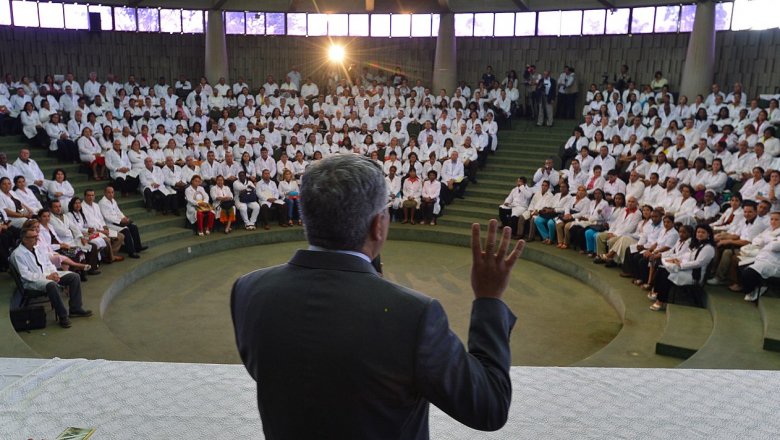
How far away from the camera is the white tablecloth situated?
2723mm

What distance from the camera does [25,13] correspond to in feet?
55.5

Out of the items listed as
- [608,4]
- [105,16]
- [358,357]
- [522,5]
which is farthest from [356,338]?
[105,16]

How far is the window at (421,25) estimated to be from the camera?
65.4 ft

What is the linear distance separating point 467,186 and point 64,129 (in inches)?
341

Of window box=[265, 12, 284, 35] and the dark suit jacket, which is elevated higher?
window box=[265, 12, 284, 35]

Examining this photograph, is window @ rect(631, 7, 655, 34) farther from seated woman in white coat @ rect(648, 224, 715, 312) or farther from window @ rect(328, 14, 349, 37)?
seated woman in white coat @ rect(648, 224, 715, 312)

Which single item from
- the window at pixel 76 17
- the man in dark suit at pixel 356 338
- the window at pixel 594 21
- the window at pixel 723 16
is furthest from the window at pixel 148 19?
the man in dark suit at pixel 356 338

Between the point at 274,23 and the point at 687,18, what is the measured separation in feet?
40.9

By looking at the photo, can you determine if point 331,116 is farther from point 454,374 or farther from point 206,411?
point 454,374

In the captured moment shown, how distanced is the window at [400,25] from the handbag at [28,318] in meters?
15.9

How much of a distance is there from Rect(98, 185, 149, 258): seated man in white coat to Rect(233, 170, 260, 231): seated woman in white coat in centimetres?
240

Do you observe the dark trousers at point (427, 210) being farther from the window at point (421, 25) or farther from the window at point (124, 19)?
the window at point (124, 19)

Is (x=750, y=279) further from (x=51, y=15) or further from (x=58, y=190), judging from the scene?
(x=51, y=15)

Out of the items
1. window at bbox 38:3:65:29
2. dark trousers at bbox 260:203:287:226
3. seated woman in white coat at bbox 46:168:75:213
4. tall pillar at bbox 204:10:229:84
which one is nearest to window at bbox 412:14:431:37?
tall pillar at bbox 204:10:229:84
